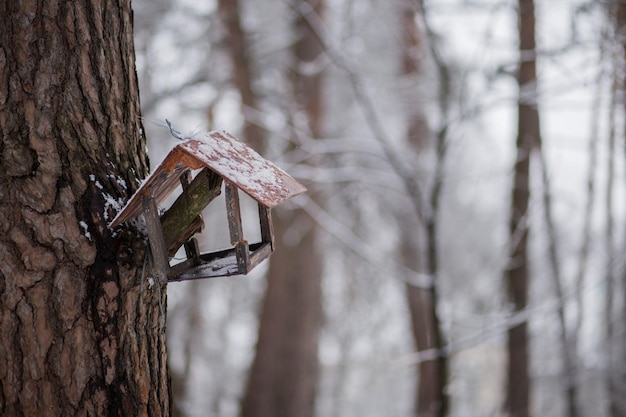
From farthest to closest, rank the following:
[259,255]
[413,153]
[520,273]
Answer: [413,153] → [520,273] → [259,255]

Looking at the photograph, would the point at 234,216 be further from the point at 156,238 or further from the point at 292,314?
the point at 292,314

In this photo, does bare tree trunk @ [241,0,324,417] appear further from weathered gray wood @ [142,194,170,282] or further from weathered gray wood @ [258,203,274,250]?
weathered gray wood @ [142,194,170,282]

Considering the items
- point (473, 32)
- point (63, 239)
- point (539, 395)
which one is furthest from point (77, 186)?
point (539, 395)

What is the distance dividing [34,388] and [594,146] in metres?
6.60

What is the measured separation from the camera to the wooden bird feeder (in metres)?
1.58

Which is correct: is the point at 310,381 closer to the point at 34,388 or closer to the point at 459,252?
the point at 34,388

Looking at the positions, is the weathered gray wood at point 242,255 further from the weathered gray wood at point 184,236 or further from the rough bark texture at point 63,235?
the rough bark texture at point 63,235

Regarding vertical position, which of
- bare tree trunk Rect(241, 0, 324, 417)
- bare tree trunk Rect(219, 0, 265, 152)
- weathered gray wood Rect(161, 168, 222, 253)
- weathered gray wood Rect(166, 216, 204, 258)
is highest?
bare tree trunk Rect(219, 0, 265, 152)

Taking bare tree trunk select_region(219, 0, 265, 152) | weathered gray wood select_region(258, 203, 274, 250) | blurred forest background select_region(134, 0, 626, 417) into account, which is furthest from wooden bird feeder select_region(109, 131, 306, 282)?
bare tree trunk select_region(219, 0, 265, 152)

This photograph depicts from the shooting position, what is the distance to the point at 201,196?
172cm

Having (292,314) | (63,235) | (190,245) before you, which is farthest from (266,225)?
(292,314)

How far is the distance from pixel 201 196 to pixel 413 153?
5785mm

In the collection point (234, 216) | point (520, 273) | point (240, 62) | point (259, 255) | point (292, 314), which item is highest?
point (240, 62)

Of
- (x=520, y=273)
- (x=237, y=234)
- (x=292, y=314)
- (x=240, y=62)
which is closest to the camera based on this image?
(x=237, y=234)
